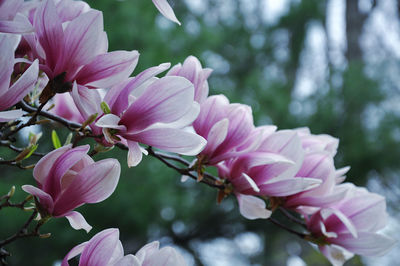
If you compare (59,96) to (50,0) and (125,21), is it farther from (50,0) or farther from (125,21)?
(125,21)

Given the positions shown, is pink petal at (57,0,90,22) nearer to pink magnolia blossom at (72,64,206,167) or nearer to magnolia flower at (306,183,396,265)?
pink magnolia blossom at (72,64,206,167)

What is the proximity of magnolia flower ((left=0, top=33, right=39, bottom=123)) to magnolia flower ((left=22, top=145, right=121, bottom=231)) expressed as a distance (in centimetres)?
3

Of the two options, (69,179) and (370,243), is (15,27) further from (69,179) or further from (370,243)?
(370,243)

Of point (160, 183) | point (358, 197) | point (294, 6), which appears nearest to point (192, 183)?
point (160, 183)

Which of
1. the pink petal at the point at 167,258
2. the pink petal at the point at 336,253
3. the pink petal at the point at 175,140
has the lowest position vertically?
the pink petal at the point at 336,253

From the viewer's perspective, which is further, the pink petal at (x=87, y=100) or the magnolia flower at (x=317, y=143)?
the magnolia flower at (x=317, y=143)

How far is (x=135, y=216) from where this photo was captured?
206 centimetres

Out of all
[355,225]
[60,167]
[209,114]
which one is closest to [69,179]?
[60,167]

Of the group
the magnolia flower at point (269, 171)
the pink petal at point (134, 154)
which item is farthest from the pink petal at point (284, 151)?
the pink petal at point (134, 154)

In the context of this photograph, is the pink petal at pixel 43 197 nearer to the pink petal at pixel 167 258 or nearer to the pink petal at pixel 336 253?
the pink petal at pixel 167 258

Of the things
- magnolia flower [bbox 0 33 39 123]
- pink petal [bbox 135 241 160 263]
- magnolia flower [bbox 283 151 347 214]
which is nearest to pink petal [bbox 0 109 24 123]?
magnolia flower [bbox 0 33 39 123]

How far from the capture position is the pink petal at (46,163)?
262 mm

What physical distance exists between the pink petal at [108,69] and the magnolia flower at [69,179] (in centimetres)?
4

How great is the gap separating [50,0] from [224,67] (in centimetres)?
429
